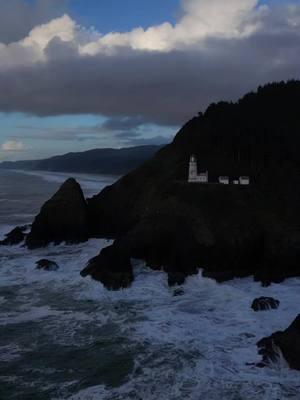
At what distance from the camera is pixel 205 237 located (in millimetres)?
31781

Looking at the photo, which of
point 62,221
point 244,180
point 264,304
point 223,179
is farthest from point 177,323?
point 62,221

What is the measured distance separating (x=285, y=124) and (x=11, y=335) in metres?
36.5

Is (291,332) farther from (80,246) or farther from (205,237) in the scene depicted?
(80,246)

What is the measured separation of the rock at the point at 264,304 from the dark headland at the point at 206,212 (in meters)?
4.59

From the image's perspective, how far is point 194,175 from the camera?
129 ft

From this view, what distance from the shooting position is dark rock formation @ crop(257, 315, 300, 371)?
17625mm

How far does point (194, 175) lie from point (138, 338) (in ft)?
66.5

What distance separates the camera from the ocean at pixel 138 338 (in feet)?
54.4

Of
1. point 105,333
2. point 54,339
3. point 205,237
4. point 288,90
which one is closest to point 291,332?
point 105,333

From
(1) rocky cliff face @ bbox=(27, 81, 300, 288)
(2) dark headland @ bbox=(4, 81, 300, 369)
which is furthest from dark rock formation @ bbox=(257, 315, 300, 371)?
(1) rocky cliff face @ bbox=(27, 81, 300, 288)

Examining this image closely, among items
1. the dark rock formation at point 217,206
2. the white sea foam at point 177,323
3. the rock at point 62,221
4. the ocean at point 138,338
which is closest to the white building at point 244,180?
the dark rock formation at point 217,206

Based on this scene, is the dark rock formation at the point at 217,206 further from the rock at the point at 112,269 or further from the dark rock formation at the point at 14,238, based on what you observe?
the dark rock formation at the point at 14,238

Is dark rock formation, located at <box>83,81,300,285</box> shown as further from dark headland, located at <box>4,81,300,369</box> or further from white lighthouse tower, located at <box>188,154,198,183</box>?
white lighthouse tower, located at <box>188,154,198,183</box>

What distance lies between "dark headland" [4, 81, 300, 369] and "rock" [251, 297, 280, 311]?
4.59m
